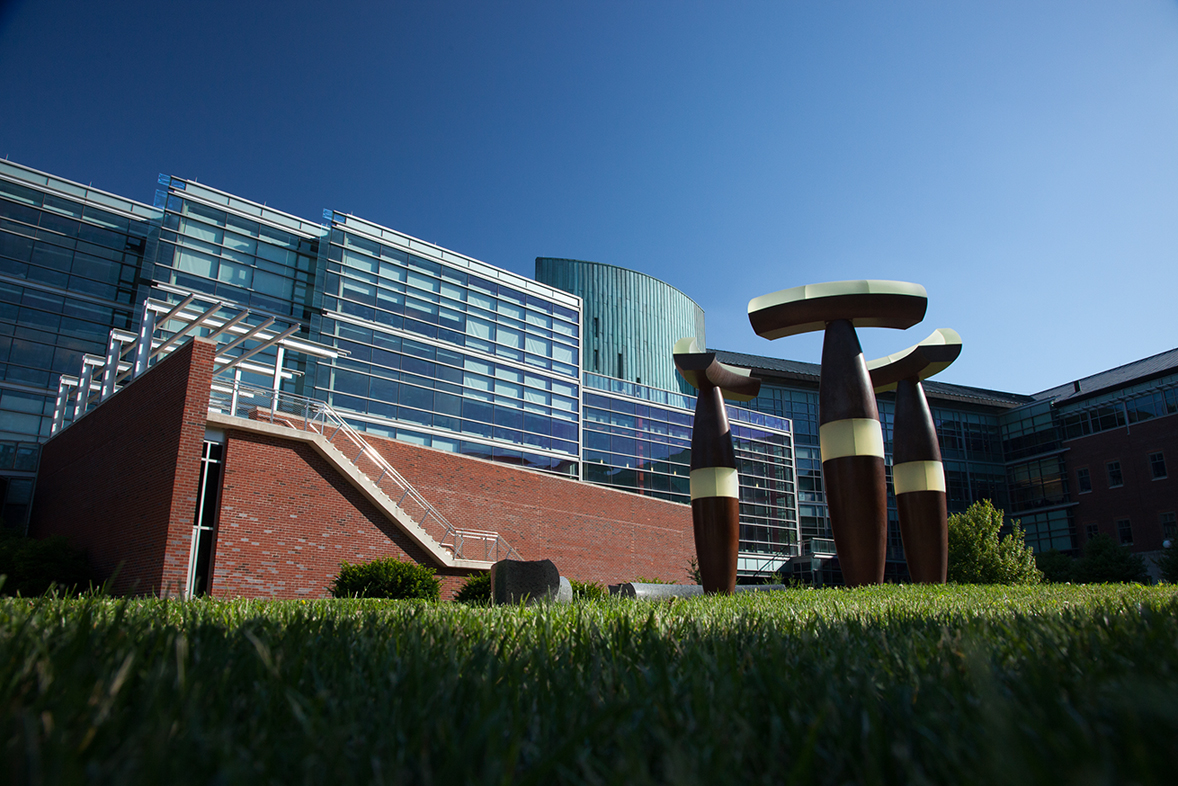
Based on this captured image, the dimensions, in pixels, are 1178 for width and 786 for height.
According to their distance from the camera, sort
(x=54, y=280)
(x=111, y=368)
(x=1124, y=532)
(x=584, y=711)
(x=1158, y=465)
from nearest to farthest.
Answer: (x=584, y=711), (x=111, y=368), (x=54, y=280), (x=1158, y=465), (x=1124, y=532)

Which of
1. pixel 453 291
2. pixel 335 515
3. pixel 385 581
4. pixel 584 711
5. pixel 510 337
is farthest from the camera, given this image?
pixel 510 337

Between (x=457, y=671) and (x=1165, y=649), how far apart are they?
2070 mm

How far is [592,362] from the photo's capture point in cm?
6775

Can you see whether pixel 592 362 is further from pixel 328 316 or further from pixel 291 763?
pixel 291 763

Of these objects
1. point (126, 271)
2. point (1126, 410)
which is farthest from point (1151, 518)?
point (126, 271)

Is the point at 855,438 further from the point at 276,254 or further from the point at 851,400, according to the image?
the point at 276,254

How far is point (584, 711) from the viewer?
170cm

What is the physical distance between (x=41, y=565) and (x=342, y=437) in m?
7.89

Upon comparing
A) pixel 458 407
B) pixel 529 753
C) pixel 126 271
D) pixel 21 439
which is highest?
pixel 126 271

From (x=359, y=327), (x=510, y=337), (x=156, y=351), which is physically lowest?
(x=156, y=351)

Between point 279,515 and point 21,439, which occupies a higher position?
point 21,439

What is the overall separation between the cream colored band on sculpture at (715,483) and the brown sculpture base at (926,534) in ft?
10.8

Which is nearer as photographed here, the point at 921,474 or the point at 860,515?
the point at 860,515

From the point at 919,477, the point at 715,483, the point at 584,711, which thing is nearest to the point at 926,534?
the point at 919,477
